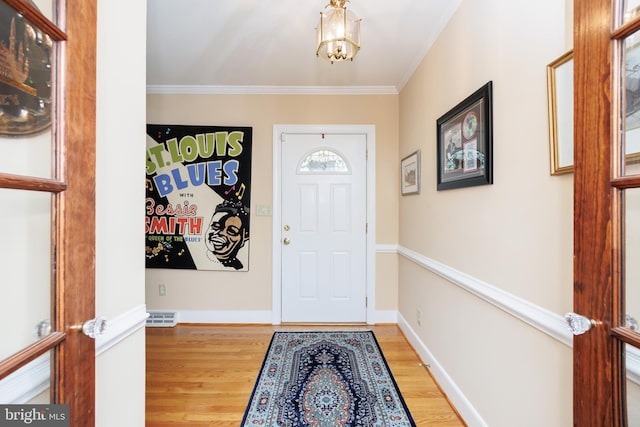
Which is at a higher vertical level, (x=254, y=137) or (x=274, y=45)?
(x=274, y=45)

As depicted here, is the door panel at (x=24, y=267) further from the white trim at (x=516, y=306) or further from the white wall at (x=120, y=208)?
the white trim at (x=516, y=306)

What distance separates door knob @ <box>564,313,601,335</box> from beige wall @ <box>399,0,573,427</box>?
237 millimetres

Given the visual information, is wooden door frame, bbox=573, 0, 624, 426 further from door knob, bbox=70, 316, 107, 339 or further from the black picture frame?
door knob, bbox=70, 316, 107, 339

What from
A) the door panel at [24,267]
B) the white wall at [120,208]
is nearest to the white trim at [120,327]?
the white wall at [120,208]

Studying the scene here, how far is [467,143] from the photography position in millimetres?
1608

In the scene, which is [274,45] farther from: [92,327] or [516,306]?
[516,306]

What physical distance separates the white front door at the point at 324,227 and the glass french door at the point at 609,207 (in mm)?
2244

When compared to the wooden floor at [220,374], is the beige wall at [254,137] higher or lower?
higher

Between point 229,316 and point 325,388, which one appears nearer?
point 325,388

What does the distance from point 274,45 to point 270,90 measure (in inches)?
30.0

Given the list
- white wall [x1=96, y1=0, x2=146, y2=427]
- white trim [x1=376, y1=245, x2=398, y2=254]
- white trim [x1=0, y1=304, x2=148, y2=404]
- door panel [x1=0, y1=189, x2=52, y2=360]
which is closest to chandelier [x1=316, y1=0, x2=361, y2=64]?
white wall [x1=96, y1=0, x2=146, y2=427]

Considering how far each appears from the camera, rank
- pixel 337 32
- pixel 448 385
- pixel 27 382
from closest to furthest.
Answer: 1. pixel 27 382
2. pixel 337 32
3. pixel 448 385

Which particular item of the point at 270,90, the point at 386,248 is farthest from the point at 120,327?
the point at 270,90
